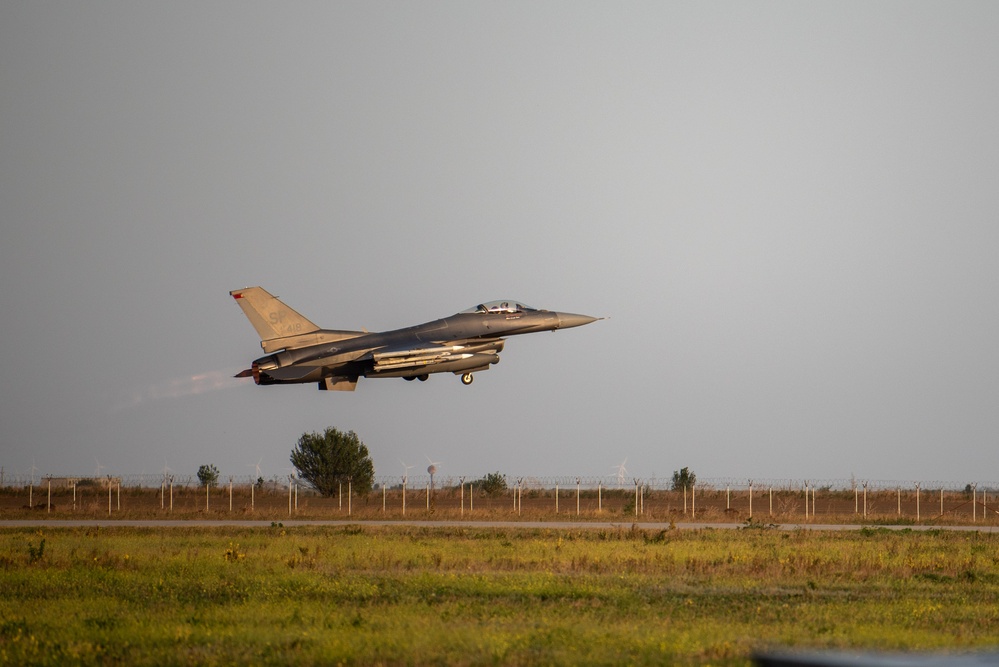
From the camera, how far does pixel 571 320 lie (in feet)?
142

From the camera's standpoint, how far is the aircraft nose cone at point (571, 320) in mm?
43188

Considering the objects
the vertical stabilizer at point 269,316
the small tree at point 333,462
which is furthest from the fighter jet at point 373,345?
the small tree at point 333,462

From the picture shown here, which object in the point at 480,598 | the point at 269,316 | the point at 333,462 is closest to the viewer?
the point at 480,598

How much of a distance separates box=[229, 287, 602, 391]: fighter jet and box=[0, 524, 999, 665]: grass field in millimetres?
6362

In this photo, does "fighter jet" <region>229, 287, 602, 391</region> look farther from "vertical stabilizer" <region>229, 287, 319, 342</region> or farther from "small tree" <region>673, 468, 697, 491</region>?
"small tree" <region>673, 468, 697, 491</region>

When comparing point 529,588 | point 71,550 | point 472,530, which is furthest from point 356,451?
point 529,588

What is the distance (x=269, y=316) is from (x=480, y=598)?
2219cm

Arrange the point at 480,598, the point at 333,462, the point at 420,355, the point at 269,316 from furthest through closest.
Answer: the point at 333,462, the point at 269,316, the point at 420,355, the point at 480,598

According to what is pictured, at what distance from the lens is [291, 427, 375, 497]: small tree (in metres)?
86.9

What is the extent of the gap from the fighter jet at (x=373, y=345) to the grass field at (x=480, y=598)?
6.36 metres

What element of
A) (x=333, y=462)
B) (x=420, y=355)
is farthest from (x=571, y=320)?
(x=333, y=462)

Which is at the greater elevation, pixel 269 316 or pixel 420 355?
pixel 269 316

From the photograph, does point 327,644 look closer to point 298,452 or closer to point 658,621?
point 658,621

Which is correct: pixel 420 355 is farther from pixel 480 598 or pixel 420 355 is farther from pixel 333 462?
pixel 333 462
